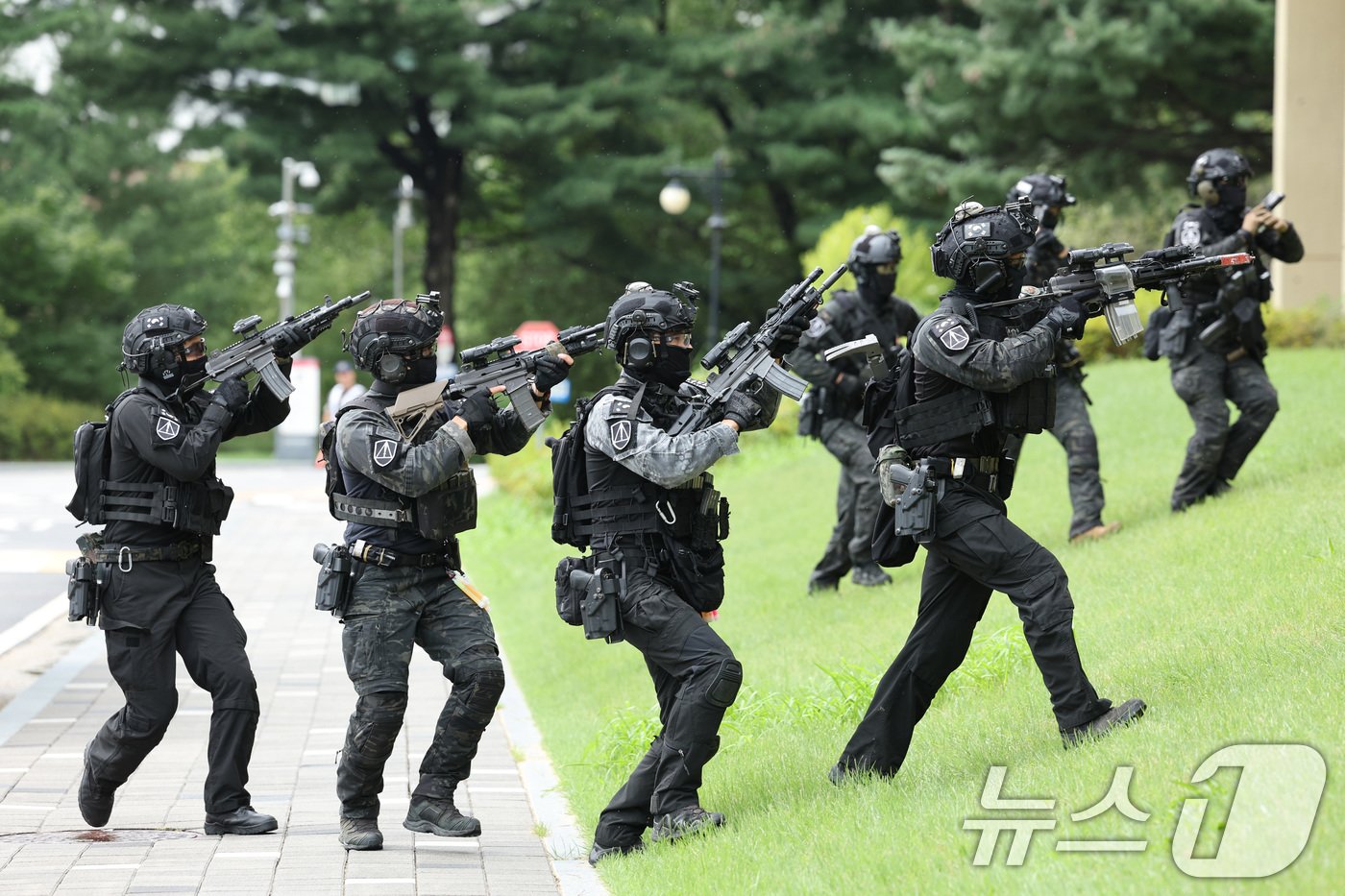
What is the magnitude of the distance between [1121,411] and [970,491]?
11189 millimetres

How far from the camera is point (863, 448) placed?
1083 centimetres

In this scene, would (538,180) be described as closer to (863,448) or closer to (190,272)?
(190,272)

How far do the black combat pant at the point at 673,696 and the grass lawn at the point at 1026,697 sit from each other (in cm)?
18

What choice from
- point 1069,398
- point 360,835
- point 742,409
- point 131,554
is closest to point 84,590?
point 131,554

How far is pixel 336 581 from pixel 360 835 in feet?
3.22

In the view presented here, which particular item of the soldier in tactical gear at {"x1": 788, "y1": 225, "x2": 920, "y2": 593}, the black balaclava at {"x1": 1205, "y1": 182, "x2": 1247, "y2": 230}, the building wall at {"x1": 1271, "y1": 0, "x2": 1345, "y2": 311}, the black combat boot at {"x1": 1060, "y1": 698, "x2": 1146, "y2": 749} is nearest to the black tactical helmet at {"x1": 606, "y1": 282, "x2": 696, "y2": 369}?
the black combat boot at {"x1": 1060, "y1": 698, "x2": 1146, "y2": 749}

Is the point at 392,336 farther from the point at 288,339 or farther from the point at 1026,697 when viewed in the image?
the point at 1026,697

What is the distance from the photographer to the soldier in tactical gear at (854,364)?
10.6 metres

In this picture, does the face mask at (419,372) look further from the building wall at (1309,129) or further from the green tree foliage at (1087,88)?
the green tree foliage at (1087,88)

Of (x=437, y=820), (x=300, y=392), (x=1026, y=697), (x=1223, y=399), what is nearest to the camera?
(x=437, y=820)

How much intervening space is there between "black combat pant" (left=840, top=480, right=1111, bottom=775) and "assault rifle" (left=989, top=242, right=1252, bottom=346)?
81 cm

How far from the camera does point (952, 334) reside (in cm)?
616

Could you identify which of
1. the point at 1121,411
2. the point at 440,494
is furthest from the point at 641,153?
the point at 440,494

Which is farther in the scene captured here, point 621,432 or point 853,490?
point 853,490
